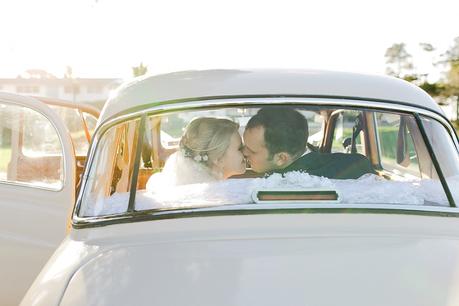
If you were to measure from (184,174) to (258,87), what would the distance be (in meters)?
0.54

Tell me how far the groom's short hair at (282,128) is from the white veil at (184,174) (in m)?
0.36

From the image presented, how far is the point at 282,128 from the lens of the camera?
3.26m

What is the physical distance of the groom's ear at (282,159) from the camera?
328cm

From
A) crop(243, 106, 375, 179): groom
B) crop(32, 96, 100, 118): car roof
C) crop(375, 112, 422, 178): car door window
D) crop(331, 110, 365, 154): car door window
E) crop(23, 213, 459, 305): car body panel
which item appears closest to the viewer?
crop(23, 213, 459, 305): car body panel

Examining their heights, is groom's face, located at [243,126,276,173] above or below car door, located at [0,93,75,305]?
above

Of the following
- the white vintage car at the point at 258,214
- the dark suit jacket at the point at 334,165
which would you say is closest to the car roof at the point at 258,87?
the white vintage car at the point at 258,214

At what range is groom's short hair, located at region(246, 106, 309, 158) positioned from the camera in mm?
3229

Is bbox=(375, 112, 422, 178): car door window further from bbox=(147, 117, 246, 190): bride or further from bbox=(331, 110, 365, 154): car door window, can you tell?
bbox=(147, 117, 246, 190): bride

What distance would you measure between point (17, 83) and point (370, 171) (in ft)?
356

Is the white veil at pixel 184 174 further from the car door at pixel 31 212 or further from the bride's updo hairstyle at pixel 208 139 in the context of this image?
the car door at pixel 31 212

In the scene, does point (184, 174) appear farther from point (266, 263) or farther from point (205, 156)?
point (266, 263)

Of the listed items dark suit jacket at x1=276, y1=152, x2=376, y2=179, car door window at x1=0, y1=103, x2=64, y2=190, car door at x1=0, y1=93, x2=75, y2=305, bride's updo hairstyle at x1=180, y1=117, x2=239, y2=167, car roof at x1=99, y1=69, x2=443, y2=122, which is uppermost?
car roof at x1=99, y1=69, x2=443, y2=122

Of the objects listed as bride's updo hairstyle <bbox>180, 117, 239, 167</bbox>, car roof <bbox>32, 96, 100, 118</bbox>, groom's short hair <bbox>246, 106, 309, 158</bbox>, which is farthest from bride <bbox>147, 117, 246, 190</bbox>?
car roof <bbox>32, 96, 100, 118</bbox>

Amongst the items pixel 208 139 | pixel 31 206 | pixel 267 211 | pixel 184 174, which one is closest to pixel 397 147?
pixel 208 139
